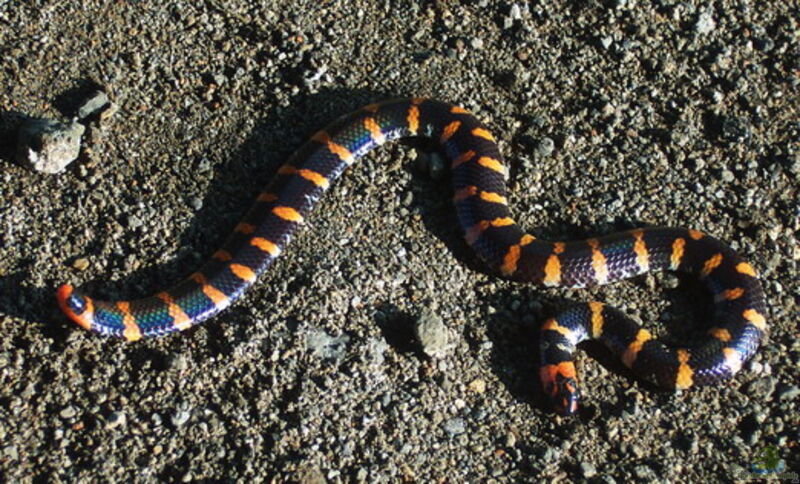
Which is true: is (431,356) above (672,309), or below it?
below

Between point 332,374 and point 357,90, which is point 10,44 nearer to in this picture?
point 357,90

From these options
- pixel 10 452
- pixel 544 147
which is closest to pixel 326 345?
pixel 10 452

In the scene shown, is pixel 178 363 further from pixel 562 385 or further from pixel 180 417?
pixel 562 385

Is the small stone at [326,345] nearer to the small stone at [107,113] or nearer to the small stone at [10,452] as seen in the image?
the small stone at [10,452]

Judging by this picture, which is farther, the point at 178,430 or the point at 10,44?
the point at 10,44

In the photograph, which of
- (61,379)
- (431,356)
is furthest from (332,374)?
(61,379)

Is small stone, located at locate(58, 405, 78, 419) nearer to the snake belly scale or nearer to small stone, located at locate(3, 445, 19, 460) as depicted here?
small stone, located at locate(3, 445, 19, 460)
